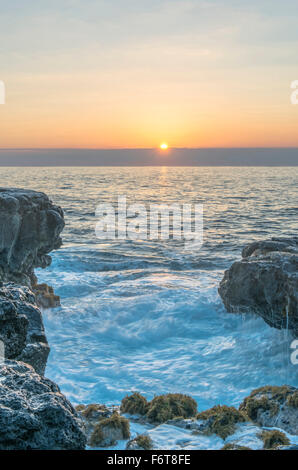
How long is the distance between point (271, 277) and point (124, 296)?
9120mm

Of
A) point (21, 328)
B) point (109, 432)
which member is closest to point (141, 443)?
point (109, 432)

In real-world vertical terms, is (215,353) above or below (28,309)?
below

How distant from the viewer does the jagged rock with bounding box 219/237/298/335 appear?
462 inches

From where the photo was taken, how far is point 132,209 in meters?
57.9

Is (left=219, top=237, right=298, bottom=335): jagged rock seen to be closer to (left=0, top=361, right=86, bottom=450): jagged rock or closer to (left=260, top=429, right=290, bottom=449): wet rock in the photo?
(left=260, top=429, right=290, bottom=449): wet rock

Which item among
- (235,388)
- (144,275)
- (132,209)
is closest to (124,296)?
(144,275)

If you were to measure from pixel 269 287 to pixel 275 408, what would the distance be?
437 centimetres

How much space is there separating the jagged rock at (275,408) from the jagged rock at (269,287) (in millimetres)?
3373

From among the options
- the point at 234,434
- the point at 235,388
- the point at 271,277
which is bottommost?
the point at 235,388

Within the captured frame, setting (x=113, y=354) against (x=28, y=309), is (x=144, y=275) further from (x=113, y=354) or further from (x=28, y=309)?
(x=28, y=309)

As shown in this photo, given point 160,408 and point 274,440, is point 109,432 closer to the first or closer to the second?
point 160,408

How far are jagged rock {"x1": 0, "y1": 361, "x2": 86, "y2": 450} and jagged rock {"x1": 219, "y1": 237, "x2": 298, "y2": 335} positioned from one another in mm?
8016

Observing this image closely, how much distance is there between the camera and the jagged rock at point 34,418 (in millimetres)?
4832

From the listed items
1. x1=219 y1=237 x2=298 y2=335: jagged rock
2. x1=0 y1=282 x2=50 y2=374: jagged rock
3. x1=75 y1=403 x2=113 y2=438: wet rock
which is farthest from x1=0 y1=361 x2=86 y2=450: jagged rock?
x1=219 y1=237 x2=298 y2=335: jagged rock
